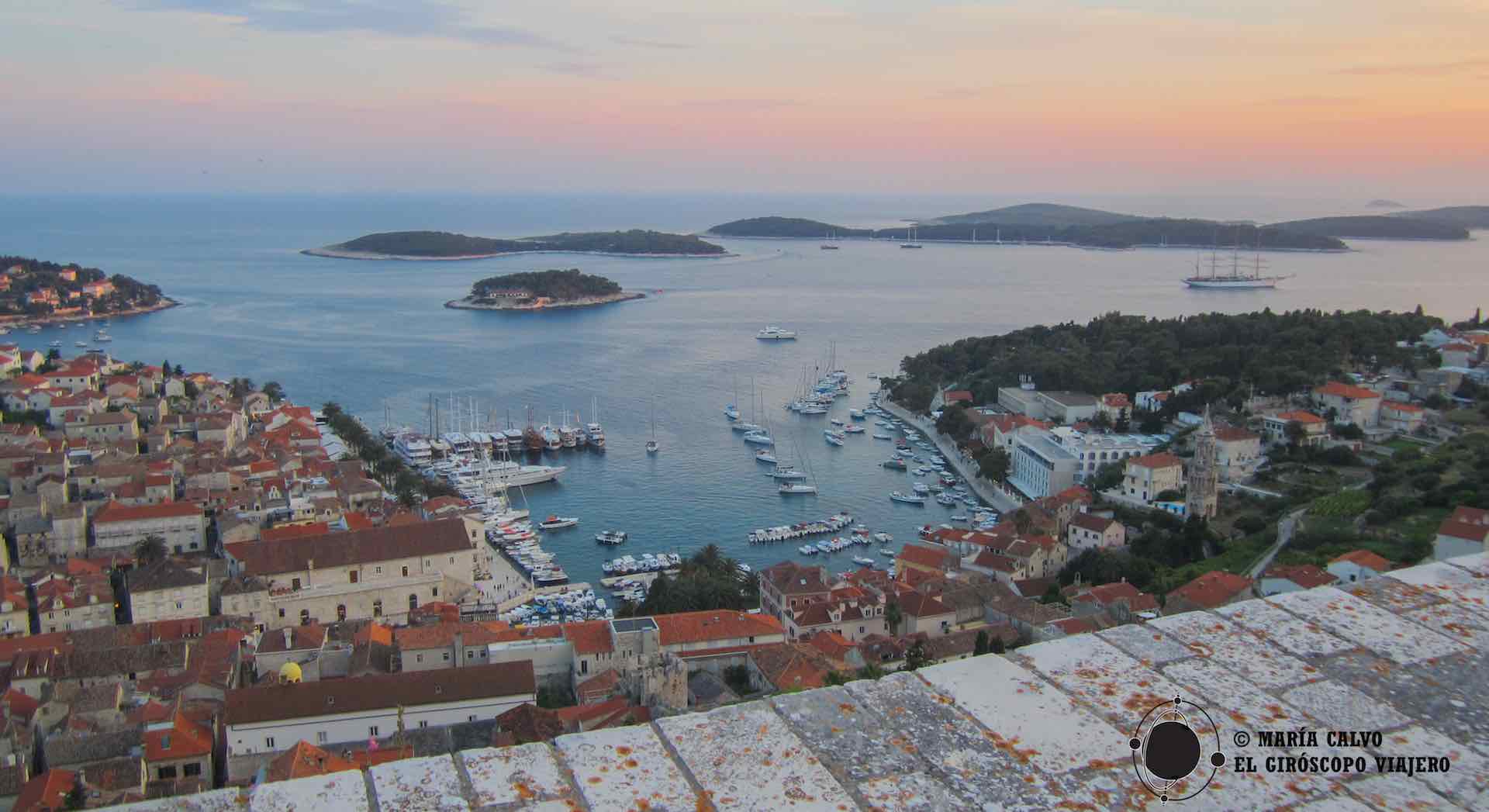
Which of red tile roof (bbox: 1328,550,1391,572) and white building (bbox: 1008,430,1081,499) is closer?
red tile roof (bbox: 1328,550,1391,572)

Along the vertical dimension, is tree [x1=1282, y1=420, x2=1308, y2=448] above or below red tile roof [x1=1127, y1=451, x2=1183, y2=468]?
above

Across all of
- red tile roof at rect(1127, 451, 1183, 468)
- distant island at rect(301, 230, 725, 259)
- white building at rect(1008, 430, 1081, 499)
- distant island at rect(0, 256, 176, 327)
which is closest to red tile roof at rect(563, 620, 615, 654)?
white building at rect(1008, 430, 1081, 499)

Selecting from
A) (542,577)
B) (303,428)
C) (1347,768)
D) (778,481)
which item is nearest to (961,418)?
(778,481)

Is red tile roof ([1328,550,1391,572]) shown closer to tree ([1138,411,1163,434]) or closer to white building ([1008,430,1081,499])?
white building ([1008,430,1081,499])

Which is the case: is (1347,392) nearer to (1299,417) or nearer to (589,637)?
(1299,417)

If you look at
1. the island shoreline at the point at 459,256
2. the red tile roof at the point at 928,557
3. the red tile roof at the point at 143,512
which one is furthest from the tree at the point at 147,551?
the island shoreline at the point at 459,256

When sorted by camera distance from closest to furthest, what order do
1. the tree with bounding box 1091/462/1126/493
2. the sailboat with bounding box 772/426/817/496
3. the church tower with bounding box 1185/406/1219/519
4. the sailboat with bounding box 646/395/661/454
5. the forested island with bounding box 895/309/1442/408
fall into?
the church tower with bounding box 1185/406/1219/519
the tree with bounding box 1091/462/1126/493
the sailboat with bounding box 772/426/817/496
the forested island with bounding box 895/309/1442/408
the sailboat with bounding box 646/395/661/454

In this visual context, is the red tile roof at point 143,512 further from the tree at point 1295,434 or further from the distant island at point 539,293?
the distant island at point 539,293
